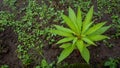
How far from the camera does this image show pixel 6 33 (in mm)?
4398

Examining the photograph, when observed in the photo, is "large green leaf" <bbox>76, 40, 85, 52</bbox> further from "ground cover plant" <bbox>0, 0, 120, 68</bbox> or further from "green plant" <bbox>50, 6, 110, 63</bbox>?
"ground cover plant" <bbox>0, 0, 120, 68</bbox>

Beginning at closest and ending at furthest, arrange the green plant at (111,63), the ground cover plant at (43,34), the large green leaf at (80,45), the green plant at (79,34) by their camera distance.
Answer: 1. the large green leaf at (80,45)
2. the green plant at (79,34)
3. the green plant at (111,63)
4. the ground cover plant at (43,34)

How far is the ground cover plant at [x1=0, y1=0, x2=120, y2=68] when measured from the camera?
3797 millimetres

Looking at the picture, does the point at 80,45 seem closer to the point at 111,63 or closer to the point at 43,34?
the point at 111,63

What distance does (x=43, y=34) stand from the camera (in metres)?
4.22

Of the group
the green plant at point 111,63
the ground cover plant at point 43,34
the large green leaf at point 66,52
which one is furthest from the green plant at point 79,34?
the green plant at point 111,63

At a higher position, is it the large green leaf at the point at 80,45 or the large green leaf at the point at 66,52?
the large green leaf at the point at 80,45

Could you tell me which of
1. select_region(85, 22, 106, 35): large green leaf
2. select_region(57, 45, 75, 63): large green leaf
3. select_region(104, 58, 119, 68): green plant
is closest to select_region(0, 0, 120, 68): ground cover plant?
select_region(104, 58, 119, 68): green plant

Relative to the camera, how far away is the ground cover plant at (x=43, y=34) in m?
3.80

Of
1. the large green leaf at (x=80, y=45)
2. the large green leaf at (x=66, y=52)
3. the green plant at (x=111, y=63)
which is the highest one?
the large green leaf at (x=80, y=45)

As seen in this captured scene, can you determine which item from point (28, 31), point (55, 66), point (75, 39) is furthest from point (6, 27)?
point (75, 39)

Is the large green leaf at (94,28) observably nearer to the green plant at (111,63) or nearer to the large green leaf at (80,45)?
the large green leaf at (80,45)

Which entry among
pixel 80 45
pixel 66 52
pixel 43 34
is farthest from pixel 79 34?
pixel 43 34

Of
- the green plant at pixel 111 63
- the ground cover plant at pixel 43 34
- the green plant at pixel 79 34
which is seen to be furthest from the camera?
the ground cover plant at pixel 43 34
